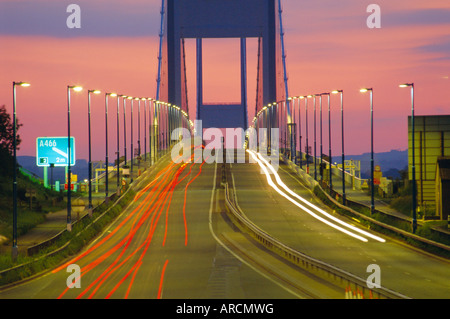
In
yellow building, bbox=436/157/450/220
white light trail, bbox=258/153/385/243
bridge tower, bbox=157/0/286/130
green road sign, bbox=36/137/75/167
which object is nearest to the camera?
white light trail, bbox=258/153/385/243

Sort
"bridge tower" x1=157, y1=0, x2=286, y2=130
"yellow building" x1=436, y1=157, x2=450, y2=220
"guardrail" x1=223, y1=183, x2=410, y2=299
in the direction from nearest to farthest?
"guardrail" x1=223, y1=183, x2=410, y2=299 < "yellow building" x1=436, y1=157, x2=450, y2=220 < "bridge tower" x1=157, y1=0, x2=286, y2=130

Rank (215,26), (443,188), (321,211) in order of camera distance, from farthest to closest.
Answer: (215,26) < (321,211) < (443,188)

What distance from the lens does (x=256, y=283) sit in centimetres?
2984

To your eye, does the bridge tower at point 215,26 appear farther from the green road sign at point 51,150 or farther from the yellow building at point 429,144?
the yellow building at point 429,144

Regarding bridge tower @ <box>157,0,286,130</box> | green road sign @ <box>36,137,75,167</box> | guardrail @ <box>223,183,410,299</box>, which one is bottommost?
guardrail @ <box>223,183,410,299</box>

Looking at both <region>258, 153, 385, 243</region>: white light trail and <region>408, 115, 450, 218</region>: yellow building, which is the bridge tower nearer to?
<region>258, 153, 385, 243</region>: white light trail

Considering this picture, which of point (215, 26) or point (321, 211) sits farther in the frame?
point (215, 26)

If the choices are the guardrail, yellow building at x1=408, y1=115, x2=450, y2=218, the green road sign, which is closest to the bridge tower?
the green road sign

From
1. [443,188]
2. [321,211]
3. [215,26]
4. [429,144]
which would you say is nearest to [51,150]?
[321,211]

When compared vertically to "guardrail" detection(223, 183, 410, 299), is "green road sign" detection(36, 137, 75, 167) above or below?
above

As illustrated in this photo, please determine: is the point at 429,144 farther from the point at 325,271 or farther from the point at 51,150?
the point at 51,150

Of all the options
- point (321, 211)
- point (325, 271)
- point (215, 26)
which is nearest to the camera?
point (325, 271)
